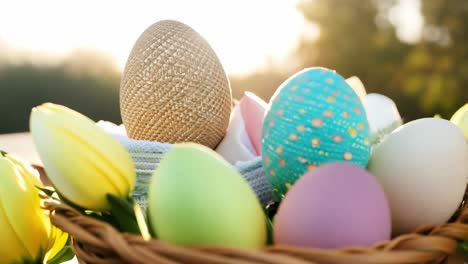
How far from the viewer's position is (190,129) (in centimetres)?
60

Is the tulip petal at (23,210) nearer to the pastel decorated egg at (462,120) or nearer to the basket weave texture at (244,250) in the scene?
the basket weave texture at (244,250)

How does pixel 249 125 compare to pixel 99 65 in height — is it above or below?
above

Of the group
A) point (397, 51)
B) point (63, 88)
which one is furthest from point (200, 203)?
point (63, 88)

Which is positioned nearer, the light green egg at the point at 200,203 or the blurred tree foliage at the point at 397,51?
the light green egg at the point at 200,203

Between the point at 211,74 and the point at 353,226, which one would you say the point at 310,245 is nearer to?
the point at 353,226

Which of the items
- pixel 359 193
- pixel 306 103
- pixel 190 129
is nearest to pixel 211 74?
pixel 190 129

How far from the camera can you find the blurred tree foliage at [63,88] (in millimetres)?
2944

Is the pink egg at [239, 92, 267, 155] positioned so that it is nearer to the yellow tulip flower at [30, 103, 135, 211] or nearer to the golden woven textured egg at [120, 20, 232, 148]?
the golden woven textured egg at [120, 20, 232, 148]

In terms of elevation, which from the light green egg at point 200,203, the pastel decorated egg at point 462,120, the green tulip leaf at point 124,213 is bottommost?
the green tulip leaf at point 124,213

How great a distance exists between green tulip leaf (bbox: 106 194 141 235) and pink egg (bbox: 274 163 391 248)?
4.3 inches

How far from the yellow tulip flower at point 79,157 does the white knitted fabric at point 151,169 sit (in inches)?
4.5

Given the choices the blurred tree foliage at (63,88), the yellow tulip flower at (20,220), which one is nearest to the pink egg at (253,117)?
the yellow tulip flower at (20,220)

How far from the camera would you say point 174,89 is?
1.94ft

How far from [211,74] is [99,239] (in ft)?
0.95
